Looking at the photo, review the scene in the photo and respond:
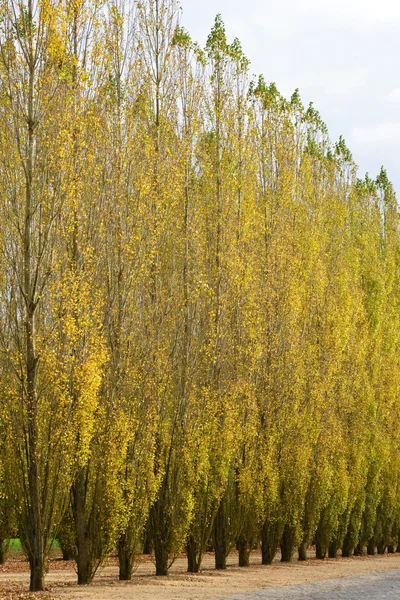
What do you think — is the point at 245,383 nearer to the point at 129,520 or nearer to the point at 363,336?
the point at 129,520

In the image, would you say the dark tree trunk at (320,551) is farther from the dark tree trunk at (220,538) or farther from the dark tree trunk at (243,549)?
the dark tree trunk at (220,538)

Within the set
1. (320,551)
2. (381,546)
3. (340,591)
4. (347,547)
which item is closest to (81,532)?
(340,591)

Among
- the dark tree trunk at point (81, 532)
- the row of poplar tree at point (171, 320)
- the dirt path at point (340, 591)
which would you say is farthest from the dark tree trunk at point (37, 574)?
the dirt path at point (340, 591)

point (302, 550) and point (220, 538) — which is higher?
point (220, 538)

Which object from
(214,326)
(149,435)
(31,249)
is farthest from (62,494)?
(214,326)

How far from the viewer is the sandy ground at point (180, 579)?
41.6ft

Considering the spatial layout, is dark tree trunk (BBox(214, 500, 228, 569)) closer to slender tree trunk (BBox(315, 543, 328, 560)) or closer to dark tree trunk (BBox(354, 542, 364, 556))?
slender tree trunk (BBox(315, 543, 328, 560))

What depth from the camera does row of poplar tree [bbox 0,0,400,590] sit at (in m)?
13.0

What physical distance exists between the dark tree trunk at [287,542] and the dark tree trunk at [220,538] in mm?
3016

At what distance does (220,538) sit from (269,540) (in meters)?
2.35

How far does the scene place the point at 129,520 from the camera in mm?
14750

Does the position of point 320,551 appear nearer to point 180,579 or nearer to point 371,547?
point 371,547

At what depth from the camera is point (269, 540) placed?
65.8ft

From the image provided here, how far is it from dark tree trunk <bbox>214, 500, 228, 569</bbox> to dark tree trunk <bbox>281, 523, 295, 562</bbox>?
9.89ft
